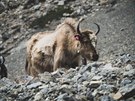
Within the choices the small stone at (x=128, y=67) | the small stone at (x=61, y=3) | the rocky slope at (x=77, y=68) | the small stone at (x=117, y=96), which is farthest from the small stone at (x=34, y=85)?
the small stone at (x=61, y=3)

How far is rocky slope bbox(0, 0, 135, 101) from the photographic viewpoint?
9.41 m

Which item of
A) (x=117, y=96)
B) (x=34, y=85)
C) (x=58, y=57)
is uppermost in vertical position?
(x=34, y=85)

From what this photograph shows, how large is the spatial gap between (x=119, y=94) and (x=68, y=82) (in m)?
1.67

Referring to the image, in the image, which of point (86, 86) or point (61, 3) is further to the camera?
point (61, 3)

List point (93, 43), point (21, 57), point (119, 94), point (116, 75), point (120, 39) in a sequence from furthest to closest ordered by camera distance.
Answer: point (21, 57) < point (120, 39) < point (93, 43) < point (116, 75) < point (119, 94)

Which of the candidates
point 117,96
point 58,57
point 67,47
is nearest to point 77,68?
point 58,57

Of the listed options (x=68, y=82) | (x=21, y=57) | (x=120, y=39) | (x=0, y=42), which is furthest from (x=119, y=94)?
(x=0, y=42)

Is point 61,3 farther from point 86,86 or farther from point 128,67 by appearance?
point 86,86

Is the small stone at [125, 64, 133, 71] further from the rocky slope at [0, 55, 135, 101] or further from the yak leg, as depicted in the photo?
the yak leg

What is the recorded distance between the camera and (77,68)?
12.2 meters

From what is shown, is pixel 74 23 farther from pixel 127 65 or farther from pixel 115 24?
pixel 115 24

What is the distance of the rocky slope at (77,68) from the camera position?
370 inches

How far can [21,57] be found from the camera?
25.6 metres

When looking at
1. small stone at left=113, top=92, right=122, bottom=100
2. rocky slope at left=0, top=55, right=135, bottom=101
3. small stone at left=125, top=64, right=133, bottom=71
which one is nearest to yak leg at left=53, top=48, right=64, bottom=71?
rocky slope at left=0, top=55, right=135, bottom=101
